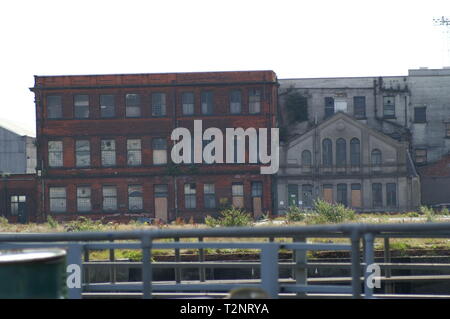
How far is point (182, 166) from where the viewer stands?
44906 mm

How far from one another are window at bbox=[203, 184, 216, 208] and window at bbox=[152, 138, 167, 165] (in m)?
3.06

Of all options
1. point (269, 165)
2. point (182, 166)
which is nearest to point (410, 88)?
point (269, 165)

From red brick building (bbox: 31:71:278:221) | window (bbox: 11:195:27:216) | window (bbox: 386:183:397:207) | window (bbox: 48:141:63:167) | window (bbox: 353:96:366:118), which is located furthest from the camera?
window (bbox: 353:96:366:118)

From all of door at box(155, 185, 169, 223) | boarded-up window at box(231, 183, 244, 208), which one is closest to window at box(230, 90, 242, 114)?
boarded-up window at box(231, 183, 244, 208)

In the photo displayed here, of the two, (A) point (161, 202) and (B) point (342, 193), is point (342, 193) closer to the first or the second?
(B) point (342, 193)

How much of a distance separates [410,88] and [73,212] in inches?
991

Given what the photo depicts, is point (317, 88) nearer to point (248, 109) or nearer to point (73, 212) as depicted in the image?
point (248, 109)

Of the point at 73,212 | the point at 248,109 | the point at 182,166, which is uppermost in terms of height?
the point at 248,109

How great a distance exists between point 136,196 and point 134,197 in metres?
0.15

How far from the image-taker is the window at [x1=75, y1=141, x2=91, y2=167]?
4534cm

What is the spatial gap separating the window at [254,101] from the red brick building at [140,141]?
6 centimetres

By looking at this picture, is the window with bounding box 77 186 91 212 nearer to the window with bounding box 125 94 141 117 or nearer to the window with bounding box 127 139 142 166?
the window with bounding box 127 139 142 166

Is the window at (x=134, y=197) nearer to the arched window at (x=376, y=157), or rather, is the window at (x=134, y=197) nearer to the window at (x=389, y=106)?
the arched window at (x=376, y=157)
